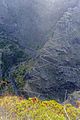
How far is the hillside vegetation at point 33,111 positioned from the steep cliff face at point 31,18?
74191mm

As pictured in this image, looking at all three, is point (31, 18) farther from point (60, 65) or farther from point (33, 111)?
point (33, 111)

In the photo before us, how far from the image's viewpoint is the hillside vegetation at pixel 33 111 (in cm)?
2653

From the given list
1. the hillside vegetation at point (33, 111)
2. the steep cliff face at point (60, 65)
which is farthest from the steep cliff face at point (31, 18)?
the hillside vegetation at point (33, 111)

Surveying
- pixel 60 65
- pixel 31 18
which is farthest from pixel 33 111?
pixel 31 18

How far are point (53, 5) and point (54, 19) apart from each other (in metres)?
4.42

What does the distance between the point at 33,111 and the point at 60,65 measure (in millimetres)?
57837

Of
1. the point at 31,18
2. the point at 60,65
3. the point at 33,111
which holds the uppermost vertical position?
the point at 31,18

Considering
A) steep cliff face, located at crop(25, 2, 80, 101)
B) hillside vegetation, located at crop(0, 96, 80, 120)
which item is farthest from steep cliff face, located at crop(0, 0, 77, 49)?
hillside vegetation, located at crop(0, 96, 80, 120)

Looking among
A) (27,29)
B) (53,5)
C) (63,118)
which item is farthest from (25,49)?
(63,118)

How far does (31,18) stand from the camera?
110188 millimetres

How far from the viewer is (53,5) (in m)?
106

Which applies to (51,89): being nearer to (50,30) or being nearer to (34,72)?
(34,72)

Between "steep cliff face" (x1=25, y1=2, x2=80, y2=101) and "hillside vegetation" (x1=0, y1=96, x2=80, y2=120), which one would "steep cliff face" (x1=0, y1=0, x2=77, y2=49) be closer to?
"steep cliff face" (x1=25, y1=2, x2=80, y2=101)

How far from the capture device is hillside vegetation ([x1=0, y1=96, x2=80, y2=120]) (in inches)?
1045
